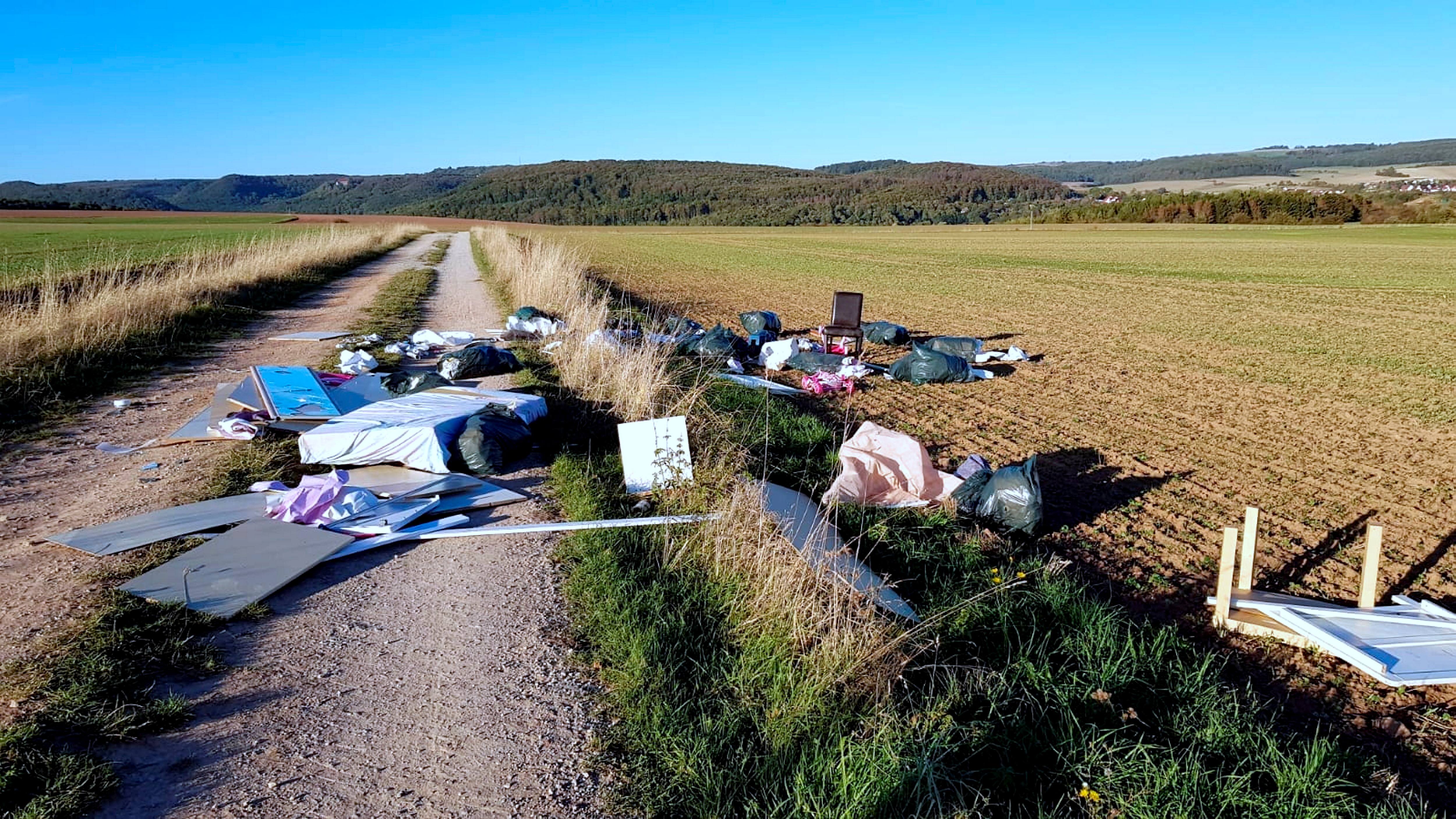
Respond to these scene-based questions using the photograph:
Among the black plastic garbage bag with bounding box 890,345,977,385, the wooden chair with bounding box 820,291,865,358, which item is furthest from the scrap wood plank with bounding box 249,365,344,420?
the wooden chair with bounding box 820,291,865,358

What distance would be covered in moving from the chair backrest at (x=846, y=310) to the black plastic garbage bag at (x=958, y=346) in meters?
1.06

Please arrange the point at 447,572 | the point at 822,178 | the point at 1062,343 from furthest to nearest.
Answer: the point at 822,178, the point at 1062,343, the point at 447,572

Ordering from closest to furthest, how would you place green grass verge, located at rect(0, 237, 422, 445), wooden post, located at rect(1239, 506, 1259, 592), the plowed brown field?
wooden post, located at rect(1239, 506, 1259, 592), the plowed brown field, green grass verge, located at rect(0, 237, 422, 445)

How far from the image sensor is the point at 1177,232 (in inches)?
2581

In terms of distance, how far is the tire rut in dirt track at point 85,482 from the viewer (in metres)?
3.99

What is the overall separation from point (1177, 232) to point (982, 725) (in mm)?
72086

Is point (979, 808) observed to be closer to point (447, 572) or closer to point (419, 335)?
point (447, 572)

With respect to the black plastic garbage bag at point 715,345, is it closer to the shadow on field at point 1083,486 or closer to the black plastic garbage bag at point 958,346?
the black plastic garbage bag at point 958,346

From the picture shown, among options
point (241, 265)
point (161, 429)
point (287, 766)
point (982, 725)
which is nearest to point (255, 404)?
point (161, 429)

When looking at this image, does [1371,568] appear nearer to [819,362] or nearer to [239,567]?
[239,567]

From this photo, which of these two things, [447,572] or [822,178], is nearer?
[447,572]

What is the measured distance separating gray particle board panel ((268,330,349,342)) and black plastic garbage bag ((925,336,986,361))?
8507mm

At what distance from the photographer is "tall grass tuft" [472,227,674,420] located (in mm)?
7270

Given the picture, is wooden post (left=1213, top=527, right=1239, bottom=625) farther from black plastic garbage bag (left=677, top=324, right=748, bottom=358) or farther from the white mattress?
black plastic garbage bag (left=677, top=324, right=748, bottom=358)
